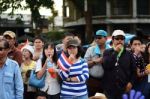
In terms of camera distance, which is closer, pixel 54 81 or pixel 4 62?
pixel 4 62

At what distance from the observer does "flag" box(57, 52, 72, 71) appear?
8.12m

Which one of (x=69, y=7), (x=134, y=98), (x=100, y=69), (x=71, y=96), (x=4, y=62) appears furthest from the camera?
(x=69, y=7)

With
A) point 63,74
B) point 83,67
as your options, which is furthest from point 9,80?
point 83,67

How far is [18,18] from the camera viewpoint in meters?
44.9

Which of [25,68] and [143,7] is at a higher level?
[25,68]

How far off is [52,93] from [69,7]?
53307 millimetres

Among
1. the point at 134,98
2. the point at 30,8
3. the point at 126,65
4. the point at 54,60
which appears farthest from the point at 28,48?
the point at 30,8

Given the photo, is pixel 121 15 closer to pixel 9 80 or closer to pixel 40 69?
pixel 40 69

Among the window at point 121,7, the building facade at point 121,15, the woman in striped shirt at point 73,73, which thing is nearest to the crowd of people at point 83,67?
the woman in striped shirt at point 73,73

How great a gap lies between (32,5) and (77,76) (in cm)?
3410

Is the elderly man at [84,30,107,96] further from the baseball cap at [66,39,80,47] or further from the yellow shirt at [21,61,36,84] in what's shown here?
the yellow shirt at [21,61,36,84]

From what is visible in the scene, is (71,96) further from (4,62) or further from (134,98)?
(4,62)

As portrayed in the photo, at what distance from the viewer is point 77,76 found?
26.7 feet

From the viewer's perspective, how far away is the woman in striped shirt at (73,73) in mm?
8122
